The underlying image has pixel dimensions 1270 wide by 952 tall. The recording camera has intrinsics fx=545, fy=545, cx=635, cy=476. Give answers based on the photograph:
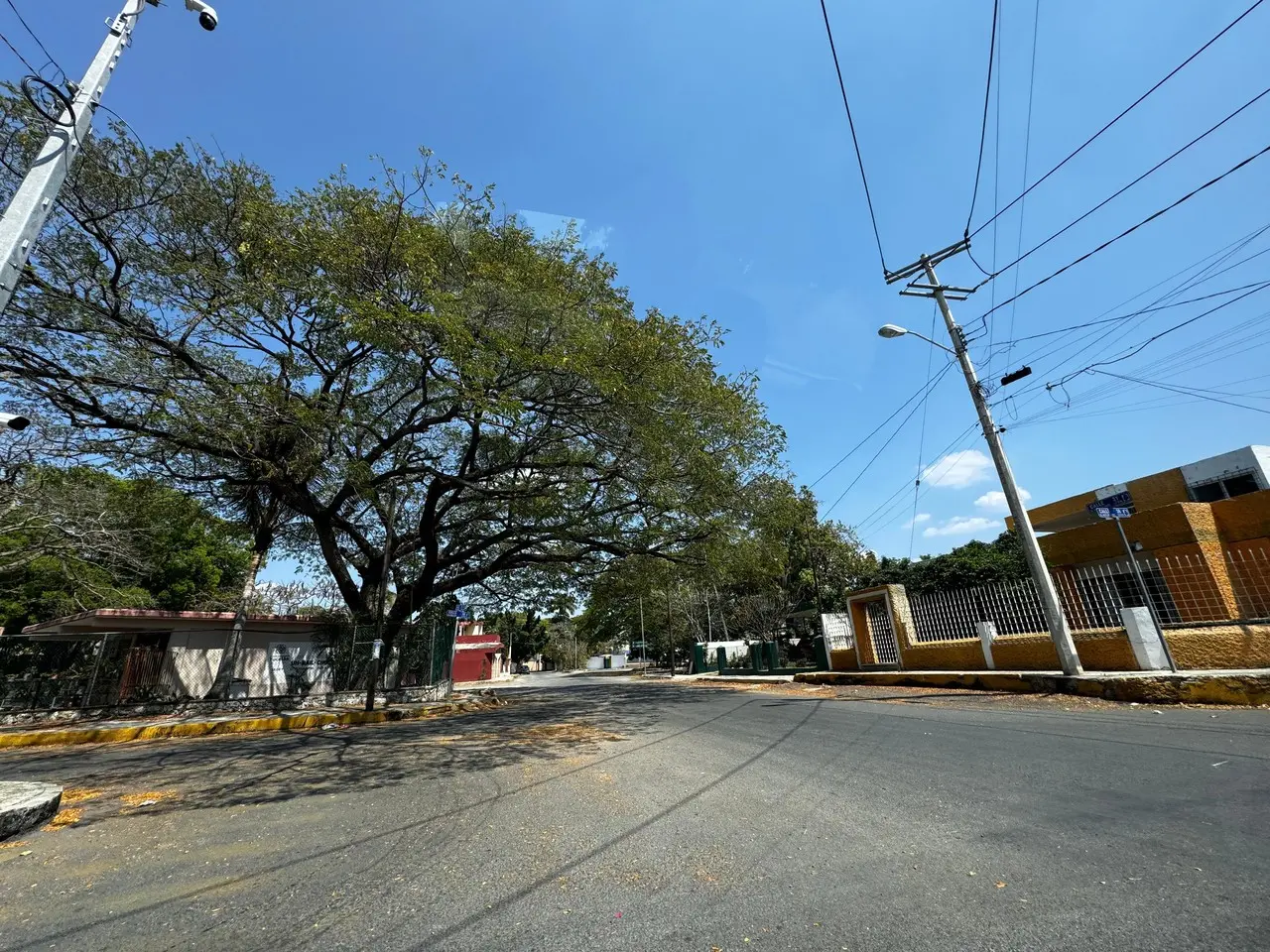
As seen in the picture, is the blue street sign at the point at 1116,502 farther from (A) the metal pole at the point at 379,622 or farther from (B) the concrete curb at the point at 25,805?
(A) the metal pole at the point at 379,622

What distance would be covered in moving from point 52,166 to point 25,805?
220 inches

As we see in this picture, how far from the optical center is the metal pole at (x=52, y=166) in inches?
187

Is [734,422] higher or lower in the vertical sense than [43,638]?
higher

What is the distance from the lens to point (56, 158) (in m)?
5.13

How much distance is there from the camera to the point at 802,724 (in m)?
8.12

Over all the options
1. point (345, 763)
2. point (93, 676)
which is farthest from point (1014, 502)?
point (93, 676)

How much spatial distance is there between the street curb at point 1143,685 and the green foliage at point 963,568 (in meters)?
9.54

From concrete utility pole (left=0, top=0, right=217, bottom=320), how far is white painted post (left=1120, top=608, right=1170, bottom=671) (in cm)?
1497

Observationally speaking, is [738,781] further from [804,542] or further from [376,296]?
[804,542]

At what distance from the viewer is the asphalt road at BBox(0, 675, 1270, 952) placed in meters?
2.40

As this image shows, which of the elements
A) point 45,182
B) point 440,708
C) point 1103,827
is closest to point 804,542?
point 440,708

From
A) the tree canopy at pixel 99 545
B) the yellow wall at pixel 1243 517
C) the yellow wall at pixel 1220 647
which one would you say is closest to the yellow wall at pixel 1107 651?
the yellow wall at pixel 1220 647

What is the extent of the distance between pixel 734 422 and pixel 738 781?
8679 mm

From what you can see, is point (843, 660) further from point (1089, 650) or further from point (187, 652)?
point (187, 652)
